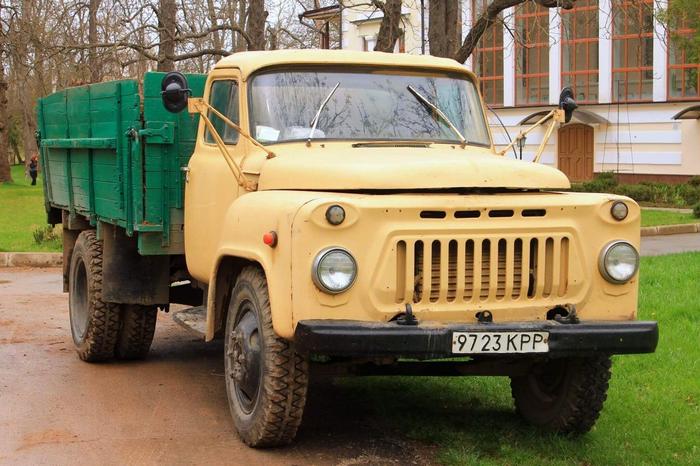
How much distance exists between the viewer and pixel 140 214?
778 cm

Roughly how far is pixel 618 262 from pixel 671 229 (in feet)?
52.8

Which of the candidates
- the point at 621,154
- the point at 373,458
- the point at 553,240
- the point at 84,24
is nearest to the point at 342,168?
the point at 553,240

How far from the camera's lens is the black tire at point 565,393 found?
20.5ft

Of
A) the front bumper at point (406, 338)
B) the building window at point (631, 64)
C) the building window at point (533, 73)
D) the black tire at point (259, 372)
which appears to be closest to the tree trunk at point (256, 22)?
the building window at point (631, 64)

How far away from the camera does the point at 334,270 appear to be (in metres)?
5.53

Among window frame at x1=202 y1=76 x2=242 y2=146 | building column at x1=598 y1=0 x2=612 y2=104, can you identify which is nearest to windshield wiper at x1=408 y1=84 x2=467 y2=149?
window frame at x1=202 y1=76 x2=242 y2=146

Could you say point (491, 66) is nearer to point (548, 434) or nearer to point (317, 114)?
point (317, 114)

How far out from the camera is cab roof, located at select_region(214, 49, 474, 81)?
7.09 metres

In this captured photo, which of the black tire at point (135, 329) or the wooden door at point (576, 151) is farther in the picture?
the wooden door at point (576, 151)

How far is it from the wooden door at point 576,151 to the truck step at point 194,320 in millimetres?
30308

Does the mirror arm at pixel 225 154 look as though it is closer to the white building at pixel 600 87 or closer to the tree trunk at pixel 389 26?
the tree trunk at pixel 389 26

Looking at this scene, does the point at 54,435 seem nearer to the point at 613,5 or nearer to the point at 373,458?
the point at 373,458

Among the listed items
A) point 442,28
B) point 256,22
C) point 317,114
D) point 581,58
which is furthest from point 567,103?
point 581,58

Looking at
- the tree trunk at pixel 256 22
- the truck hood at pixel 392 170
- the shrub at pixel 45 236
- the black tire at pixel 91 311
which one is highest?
the tree trunk at pixel 256 22
